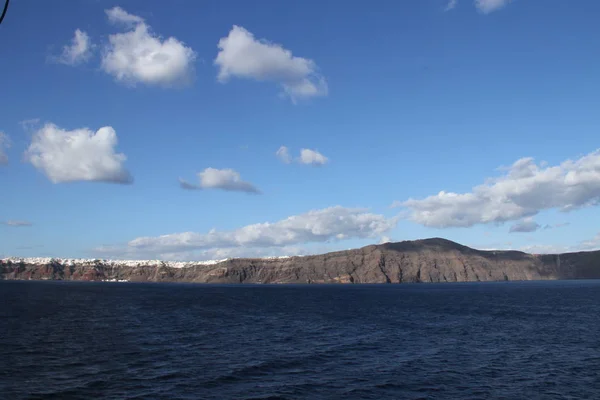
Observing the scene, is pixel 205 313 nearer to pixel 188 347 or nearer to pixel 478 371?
pixel 188 347

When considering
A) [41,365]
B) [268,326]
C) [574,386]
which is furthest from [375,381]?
[268,326]

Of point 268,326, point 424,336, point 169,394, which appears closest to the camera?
point 169,394

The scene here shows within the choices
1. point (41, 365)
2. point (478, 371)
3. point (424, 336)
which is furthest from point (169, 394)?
point (424, 336)

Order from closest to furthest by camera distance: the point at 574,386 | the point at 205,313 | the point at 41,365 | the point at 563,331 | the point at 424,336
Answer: the point at 574,386, the point at 41,365, the point at 424,336, the point at 563,331, the point at 205,313

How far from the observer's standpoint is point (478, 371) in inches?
1639

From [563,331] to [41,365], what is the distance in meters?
66.6

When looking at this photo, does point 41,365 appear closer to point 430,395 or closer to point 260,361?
point 260,361

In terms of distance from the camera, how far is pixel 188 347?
169 feet

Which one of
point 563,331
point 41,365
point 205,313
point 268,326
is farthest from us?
point 205,313

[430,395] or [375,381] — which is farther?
[375,381]

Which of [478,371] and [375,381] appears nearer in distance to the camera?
[375,381]

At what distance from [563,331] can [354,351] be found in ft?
118

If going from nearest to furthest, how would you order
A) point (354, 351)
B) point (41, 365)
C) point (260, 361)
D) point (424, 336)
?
point (41, 365) < point (260, 361) < point (354, 351) < point (424, 336)

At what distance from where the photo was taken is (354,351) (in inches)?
1998
